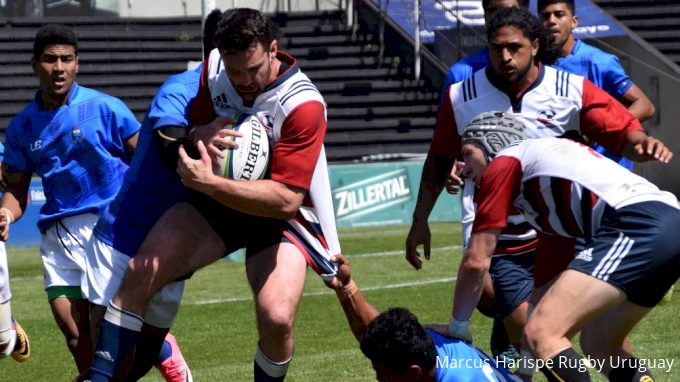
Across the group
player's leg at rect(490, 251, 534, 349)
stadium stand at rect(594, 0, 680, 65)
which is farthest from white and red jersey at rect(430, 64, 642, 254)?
stadium stand at rect(594, 0, 680, 65)

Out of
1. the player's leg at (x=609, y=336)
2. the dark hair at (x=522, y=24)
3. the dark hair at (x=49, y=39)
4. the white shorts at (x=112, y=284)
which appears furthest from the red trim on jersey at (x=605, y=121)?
the dark hair at (x=49, y=39)

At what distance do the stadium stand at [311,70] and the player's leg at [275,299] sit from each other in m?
17.1

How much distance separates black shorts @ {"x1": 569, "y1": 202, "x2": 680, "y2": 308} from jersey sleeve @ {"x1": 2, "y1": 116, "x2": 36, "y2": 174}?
3.69 meters

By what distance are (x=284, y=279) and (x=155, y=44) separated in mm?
19931

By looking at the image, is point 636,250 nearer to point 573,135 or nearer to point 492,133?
point 492,133

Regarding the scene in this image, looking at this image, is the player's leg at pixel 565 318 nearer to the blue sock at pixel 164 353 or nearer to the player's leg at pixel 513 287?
the player's leg at pixel 513 287

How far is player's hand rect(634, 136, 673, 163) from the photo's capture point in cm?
538

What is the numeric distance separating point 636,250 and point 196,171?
77.5 inches

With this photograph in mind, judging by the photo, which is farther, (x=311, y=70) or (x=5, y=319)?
(x=311, y=70)

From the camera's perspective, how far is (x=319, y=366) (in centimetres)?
741

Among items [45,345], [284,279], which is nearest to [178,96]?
[284,279]

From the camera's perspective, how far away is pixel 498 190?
481cm

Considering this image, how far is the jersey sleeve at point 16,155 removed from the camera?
6922 millimetres

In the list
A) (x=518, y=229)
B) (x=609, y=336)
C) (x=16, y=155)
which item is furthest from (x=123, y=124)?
(x=609, y=336)
